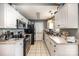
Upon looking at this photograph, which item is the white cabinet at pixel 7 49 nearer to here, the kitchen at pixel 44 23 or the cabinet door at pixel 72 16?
the kitchen at pixel 44 23

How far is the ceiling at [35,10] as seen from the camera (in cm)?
271

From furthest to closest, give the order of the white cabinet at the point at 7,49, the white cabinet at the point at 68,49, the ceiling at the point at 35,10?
the ceiling at the point at 35,10, the white cabinet at the point at 7,49, the white cabinet at the point at 68,49

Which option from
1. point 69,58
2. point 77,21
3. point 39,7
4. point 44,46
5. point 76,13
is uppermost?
point 39,7

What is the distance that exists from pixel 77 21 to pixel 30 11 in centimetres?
123

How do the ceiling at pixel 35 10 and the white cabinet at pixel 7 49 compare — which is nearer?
the white cabinet at pixel 7 49

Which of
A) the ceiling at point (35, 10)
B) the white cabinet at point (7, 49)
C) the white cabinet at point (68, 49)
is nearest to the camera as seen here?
the white cabinet at point (68, 49)

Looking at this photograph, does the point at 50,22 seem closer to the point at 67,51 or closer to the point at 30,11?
the point at 30,11

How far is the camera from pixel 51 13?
2.92 m

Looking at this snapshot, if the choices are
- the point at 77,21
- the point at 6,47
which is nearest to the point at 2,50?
the point at 6,47

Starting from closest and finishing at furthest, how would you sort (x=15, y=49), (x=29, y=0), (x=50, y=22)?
(x=29, y=0), (x=15, y=49), (x=50, y=22)

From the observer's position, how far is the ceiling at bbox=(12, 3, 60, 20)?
271 centimetres

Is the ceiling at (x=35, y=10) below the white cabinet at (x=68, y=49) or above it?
above

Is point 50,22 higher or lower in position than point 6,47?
higher

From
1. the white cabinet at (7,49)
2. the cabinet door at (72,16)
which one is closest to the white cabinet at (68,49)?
the cabinet door at (72,16)
